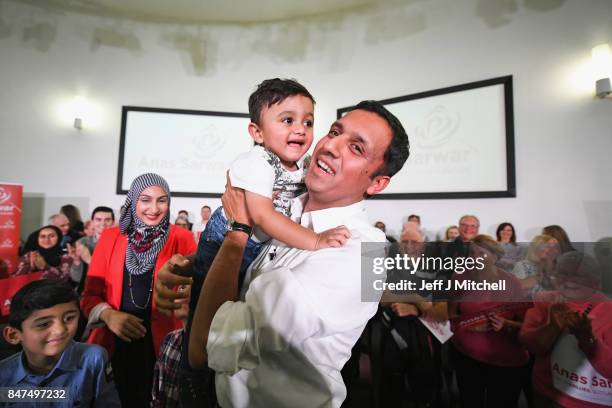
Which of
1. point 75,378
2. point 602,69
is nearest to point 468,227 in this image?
point 602,69

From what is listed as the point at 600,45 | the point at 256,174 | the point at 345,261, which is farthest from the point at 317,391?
the point at 600,45

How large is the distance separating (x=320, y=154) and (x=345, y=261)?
40 centimetres

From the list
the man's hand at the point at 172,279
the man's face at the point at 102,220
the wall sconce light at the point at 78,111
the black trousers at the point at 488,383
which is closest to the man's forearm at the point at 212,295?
the man's hand at the point at 172,279

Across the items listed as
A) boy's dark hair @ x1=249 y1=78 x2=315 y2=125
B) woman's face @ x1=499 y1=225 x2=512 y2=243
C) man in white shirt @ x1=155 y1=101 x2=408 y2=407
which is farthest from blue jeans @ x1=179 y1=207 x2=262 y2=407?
woman's face @ x1=499 y1=225 x2=512 y2=243

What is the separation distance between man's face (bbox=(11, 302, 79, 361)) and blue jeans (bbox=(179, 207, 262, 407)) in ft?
2.52

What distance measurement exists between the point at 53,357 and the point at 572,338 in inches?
100

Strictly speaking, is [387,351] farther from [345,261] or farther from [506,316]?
[345,261]

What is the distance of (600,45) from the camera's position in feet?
13.5

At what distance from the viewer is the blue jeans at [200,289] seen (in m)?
1.12

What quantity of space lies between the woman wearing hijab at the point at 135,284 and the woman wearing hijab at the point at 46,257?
168 centimetres

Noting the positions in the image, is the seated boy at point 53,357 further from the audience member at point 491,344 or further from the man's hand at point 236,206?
the audience member at point 491,344

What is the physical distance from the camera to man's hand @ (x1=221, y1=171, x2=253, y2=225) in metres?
1.19

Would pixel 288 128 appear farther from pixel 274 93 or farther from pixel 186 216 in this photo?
pixel 186 216

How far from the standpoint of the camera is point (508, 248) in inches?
127
